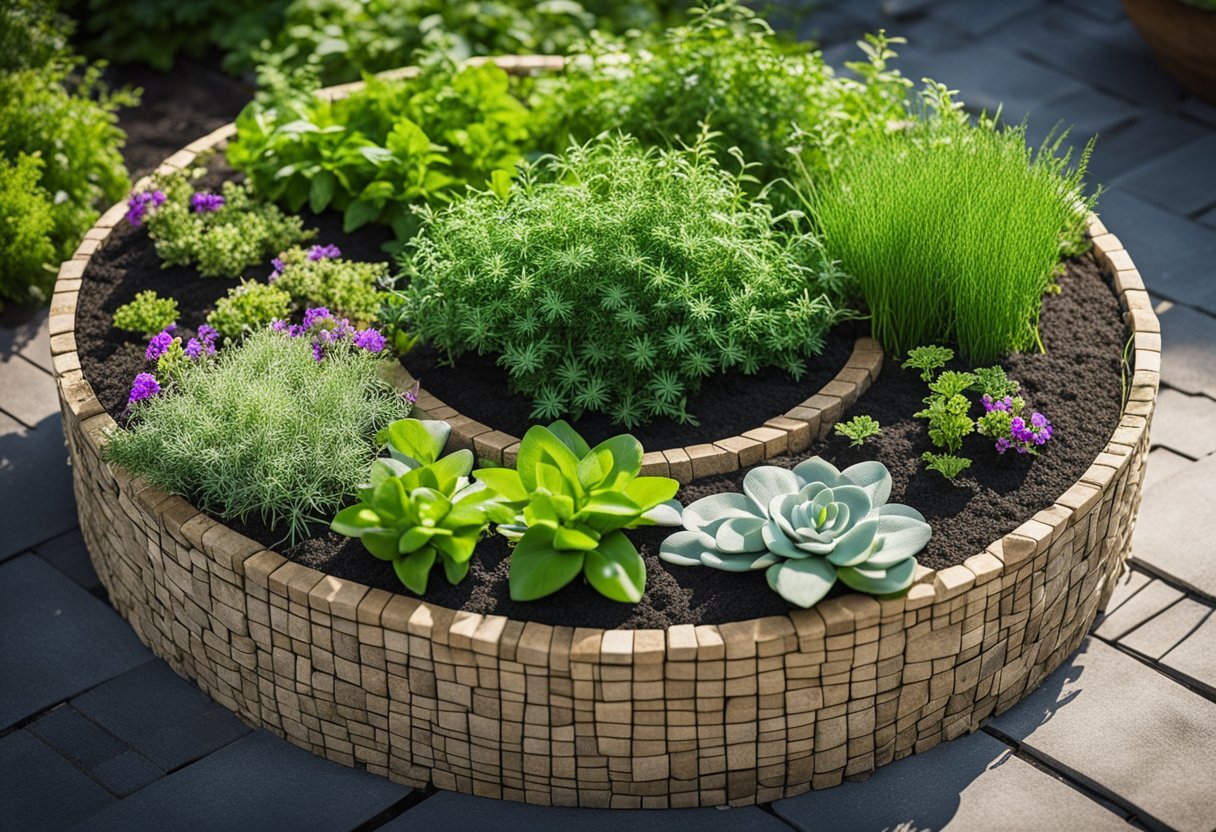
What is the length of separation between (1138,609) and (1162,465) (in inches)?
23.4

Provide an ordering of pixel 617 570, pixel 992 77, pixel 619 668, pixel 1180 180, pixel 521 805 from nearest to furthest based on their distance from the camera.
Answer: pixel 619 668
pixel 617 570
pixel 521 805
pixel 1180 180
pixel 992 77

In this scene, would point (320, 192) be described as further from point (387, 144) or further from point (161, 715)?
point (161, 715)

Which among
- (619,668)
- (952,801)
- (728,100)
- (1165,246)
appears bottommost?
(952,801)

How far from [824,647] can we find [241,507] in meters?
1.25

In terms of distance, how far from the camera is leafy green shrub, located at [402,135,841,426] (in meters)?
3.10

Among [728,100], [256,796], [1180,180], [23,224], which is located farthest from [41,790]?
[1180,180]

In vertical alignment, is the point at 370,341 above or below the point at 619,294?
below

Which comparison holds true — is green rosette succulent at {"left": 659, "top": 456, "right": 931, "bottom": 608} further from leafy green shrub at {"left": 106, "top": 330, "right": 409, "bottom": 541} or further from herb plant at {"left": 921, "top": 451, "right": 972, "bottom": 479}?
leafy green shrub at {"left": 106, "top": 330, "right": 409, "bottom": 541}

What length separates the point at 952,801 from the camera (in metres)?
2.75

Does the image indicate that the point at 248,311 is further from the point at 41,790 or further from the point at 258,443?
the point at 41,790

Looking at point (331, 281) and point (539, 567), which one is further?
point (331, 281)

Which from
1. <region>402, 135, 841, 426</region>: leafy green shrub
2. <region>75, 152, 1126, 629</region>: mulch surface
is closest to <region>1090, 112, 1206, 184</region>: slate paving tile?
<region>75, 152, 1126, 629</region>: mulch surface

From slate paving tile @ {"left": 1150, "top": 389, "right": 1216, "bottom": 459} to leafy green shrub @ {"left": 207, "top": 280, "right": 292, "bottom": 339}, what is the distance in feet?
7.87

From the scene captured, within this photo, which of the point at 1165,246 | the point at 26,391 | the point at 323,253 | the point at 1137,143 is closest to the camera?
the point at 323,253
